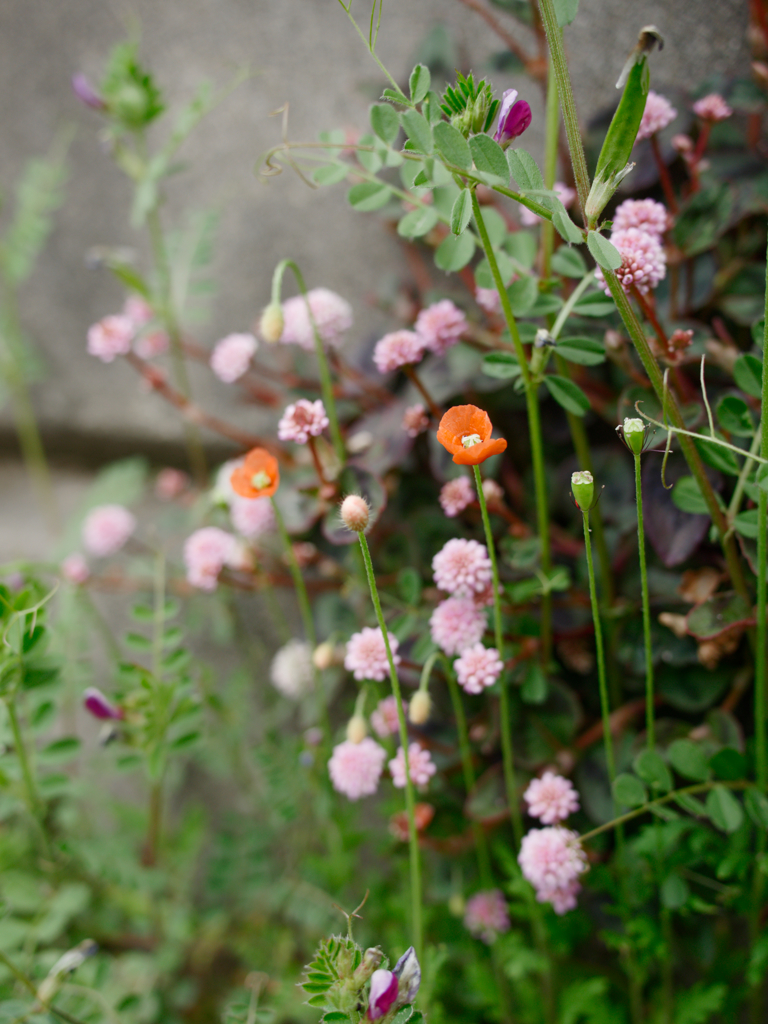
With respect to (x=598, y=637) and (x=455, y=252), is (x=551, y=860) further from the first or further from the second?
(x=455, y=252)

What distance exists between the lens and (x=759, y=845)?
0.60 m

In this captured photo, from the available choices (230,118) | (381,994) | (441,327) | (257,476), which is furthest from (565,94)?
(230,118)

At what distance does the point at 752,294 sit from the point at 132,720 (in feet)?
2.51

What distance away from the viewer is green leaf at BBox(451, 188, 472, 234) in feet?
1.49

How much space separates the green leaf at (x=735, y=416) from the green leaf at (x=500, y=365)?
0.17 meters

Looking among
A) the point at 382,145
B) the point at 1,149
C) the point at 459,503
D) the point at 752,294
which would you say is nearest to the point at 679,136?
the point at 752,294

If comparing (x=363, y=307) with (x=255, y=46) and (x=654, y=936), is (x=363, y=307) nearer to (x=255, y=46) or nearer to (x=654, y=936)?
(x=255, y=46)

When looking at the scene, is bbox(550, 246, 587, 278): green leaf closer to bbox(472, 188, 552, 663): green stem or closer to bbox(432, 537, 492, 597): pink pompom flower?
bbox(472, 188, 552, 663): green stem

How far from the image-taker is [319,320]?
2.47 ft

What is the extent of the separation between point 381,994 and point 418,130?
21.8 inches

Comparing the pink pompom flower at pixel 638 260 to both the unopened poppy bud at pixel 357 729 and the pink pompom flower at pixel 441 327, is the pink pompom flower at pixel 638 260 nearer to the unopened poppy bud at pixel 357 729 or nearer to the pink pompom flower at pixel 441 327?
the pink pompom flower at pixel 441 327

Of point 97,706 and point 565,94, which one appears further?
point 97,706

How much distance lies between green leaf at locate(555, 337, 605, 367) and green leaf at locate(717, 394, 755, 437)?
107 mm

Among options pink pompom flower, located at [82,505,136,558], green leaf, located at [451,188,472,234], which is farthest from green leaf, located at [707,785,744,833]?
pink pompom flower, located at [82,505,136,558]
